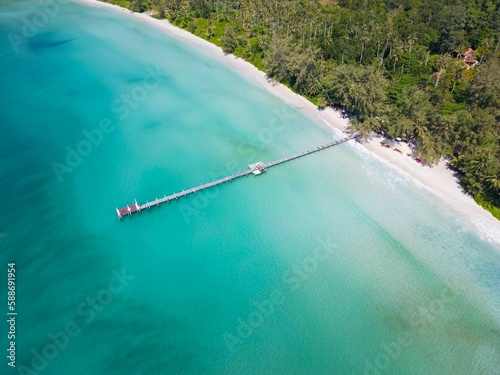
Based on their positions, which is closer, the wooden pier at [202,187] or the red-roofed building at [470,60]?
the wooden pier at [202,187]

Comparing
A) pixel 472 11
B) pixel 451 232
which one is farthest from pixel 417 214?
pixel 472 11

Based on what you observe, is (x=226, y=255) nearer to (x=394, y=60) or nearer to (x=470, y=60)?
(x=394, y=60)

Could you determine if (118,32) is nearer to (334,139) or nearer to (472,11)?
(334,139)

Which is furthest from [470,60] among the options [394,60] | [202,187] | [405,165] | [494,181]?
[202,187]

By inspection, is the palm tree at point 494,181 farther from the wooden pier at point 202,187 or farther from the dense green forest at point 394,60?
the wooden pier at point 202,187

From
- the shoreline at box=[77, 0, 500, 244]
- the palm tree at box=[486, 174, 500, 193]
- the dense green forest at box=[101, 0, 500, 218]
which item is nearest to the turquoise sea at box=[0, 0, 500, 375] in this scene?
the shoreline at box=[77, 0, 500, 244]

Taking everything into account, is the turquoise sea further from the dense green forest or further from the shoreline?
the dense green forest

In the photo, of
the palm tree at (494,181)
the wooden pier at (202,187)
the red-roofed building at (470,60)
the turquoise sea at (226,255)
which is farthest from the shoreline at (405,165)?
the red-roofed building at (470,60)
